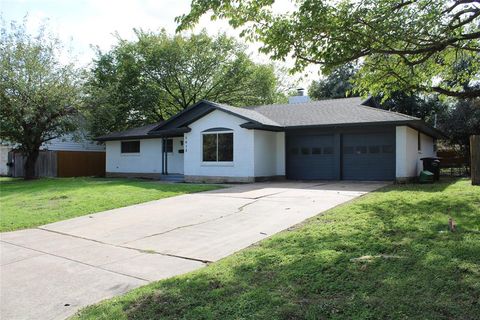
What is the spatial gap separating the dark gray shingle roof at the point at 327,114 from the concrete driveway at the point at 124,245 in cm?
596

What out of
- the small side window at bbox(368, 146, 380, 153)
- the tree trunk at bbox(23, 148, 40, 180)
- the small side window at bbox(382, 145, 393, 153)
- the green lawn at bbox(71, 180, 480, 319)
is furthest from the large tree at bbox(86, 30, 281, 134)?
the green lawn at bbox(71, 180, 480, 319)

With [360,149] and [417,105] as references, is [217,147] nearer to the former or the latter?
[360,149]

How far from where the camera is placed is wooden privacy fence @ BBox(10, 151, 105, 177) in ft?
87.1

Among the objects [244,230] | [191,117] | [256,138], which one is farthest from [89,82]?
[244,230]

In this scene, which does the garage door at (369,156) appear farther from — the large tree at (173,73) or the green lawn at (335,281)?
the large tree at (173,73)

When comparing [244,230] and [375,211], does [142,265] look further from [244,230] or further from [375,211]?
[375,211]

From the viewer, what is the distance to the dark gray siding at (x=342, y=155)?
17.0m

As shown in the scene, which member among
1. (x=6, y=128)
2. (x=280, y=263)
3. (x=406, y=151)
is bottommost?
(x=280, y=263)

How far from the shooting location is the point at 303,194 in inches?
486

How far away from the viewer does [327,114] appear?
62.5 feet

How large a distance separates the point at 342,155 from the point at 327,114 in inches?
91.0

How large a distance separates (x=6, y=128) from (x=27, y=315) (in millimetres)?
19921

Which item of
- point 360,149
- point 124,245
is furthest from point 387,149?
point 124,245

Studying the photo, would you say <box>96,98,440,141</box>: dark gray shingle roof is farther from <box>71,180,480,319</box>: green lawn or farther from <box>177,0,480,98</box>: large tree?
<box>71,180,480,319</box>: green lawn
